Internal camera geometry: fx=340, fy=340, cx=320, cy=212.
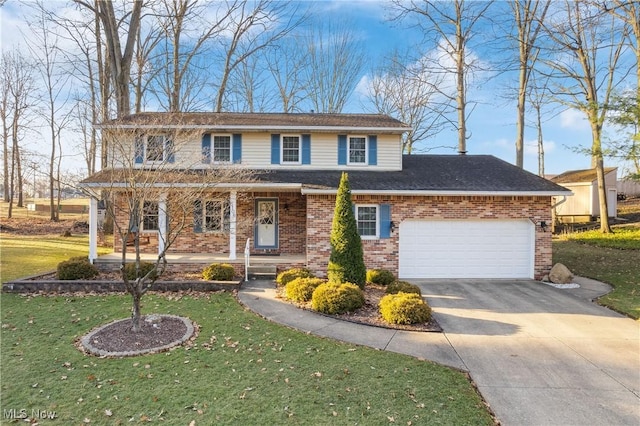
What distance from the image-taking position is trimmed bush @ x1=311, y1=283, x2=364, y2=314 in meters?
7.50

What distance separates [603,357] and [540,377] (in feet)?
5.28

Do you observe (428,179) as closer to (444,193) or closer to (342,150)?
(444,193)

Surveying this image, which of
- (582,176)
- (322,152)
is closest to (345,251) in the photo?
(322,152)

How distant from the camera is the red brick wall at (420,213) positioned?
1127cm

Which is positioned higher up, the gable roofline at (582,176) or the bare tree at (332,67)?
the bare tree at (332,67)

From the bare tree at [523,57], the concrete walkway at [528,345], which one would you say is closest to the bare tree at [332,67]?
the bare tree at [523,57]

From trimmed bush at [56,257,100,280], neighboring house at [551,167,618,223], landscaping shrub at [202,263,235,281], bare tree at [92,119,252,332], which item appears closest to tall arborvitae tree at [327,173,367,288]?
landscaping shrub at [202,263,235,281]

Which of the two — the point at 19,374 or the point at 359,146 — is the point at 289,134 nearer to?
the point at 359,146

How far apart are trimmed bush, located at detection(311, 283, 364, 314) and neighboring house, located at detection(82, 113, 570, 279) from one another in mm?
3490

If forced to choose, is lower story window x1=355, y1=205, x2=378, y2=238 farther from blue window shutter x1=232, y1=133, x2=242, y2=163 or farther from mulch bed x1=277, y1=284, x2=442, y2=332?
blue window shutter x1=232, y1=133, x2=242, y2=163

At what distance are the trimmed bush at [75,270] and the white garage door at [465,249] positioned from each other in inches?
379

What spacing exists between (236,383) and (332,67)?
2443 centimetres

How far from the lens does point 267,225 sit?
44.0 ft

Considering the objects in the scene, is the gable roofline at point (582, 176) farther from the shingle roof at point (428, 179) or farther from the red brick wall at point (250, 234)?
the red brick wall at point (250, 234)
